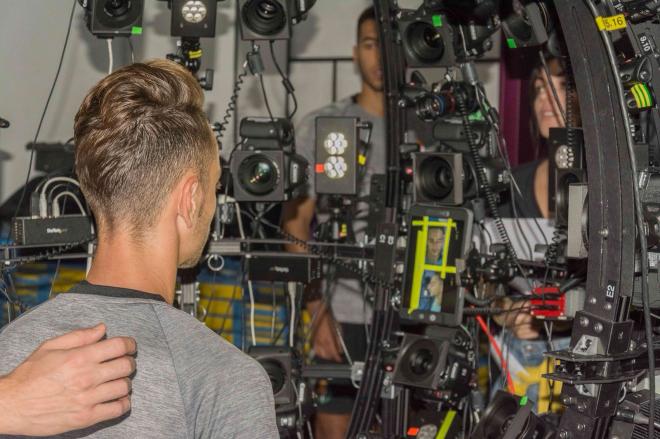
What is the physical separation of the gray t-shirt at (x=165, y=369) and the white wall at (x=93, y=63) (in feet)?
10.2

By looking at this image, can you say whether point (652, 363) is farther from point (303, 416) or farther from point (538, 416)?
point (303, 416)

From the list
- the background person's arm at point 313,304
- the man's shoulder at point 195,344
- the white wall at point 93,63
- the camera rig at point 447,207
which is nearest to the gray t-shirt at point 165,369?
the man's shoulder at point 195,344

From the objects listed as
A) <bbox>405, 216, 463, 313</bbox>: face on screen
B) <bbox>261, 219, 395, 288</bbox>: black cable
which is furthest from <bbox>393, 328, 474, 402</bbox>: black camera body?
<bbox>261, 219, 395, 288</bbox>: black cable

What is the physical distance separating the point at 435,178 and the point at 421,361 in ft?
2.05

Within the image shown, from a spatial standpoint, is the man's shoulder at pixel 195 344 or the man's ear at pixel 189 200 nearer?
the man's shoulder at pixel 195 344

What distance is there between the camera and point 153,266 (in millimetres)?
1860

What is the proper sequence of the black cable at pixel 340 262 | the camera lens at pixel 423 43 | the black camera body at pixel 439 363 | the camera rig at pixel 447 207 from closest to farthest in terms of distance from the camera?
the camera rig at pixel 447 207
the black camera body at pixel 439 363
the camera lens at pixel 423 43
the black cable at pixel 340 262

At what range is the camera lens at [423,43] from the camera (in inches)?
137

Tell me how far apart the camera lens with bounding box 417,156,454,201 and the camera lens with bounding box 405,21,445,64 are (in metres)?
0.35

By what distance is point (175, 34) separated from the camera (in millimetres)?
3561

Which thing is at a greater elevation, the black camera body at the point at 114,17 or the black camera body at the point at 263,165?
the black camera body at the point at 114,17

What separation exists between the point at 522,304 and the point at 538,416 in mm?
533

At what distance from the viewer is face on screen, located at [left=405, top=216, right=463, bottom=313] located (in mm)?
3367

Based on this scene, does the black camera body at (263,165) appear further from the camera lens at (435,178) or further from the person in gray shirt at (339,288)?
the person in gray shirt at (339,288)
